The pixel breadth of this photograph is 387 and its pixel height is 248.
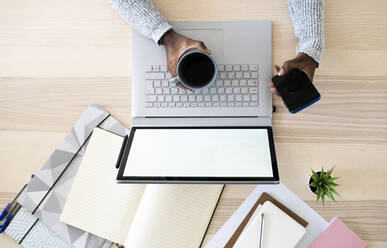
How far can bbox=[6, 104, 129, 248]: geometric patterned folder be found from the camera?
0.79 metres

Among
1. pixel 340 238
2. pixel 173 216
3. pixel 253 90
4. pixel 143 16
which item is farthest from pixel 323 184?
pixel 143 16

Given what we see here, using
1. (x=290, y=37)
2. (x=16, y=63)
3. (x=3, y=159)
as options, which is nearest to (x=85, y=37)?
(x=16, y=63)

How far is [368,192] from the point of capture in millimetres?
770

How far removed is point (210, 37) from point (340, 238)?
668 mm

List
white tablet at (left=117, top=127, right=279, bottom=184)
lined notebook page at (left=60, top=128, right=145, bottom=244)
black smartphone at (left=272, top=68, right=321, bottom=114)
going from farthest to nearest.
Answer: lined notebook page at (left=60, top=128, right=145, bottom=244)
black smartphone at (left=272, top=68, right=321, bottom=114)
white tablet at (left=117, top=127, right=279, bottom=184)

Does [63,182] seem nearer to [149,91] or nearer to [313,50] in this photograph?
[149,91]

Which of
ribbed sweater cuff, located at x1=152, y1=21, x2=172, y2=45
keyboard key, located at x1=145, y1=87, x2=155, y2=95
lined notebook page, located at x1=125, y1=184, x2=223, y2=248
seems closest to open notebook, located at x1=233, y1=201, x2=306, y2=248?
lined notebook page, located at x1=125, y1=184, x2=223, y2=248

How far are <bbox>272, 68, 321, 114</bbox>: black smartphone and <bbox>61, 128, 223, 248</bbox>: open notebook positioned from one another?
31 cm

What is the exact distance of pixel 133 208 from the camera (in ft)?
2.59

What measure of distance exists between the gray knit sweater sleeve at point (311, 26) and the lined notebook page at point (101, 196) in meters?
0.59

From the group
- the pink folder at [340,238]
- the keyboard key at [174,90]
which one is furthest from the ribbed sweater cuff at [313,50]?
the pink folder at [340,238]

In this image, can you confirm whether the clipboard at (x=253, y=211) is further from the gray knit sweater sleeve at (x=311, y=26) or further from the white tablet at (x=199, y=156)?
the gray knit sweater sleeve at (x=311, y=26)

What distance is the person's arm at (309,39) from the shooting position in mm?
724

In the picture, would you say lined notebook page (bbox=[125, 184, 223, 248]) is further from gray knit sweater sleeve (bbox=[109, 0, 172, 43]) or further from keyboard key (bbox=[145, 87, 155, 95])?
gray knit sweater sleeve (bbox=[109, 0, 172, 43])
